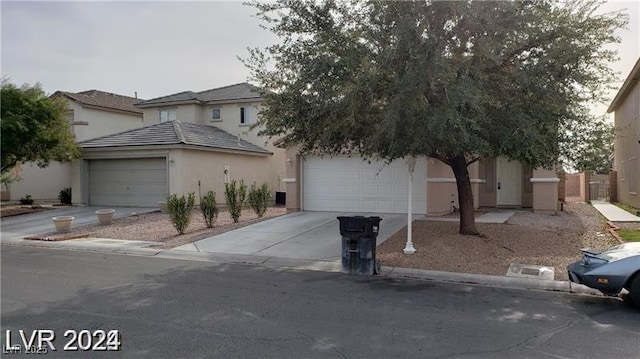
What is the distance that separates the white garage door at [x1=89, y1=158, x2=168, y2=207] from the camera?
21844mm

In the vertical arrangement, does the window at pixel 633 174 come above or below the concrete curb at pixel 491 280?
above

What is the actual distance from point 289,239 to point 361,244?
4.29m

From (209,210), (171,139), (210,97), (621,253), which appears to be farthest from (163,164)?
(621,253)

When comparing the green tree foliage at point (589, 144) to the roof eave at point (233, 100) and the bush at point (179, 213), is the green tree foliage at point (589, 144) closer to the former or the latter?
the bush at point (179, 213)

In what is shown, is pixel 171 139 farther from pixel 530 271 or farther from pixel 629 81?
pixel 629 81

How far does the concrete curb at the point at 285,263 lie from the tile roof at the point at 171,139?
8.25 metres

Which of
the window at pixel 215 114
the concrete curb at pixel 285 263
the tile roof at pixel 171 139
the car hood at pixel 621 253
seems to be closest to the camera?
the car hood at pixel 621 253

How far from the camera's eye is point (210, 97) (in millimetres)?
29734

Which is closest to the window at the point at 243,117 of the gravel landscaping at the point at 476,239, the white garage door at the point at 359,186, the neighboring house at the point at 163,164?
the neighboring house at the point at 163,164

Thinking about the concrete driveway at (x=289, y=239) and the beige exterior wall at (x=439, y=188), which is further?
the beige exterior wall at (x=439, y=188)

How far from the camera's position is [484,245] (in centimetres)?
1107

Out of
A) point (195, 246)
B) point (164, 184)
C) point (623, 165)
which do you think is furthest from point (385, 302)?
point (623, 165)

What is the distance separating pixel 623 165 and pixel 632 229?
12.0 m
